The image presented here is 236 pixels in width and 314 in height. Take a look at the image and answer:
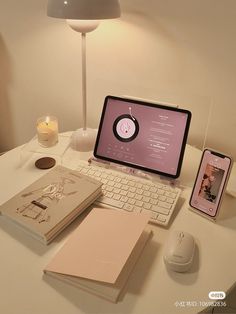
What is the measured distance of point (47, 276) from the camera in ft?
2.14

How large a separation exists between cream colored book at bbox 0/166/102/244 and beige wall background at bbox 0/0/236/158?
0.49 metres

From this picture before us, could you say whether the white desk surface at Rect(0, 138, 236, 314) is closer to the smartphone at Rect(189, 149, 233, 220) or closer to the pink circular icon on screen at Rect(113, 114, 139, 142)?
the smartphone at Rect(189, 149, 233, 220)

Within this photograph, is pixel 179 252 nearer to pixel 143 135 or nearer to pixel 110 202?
pixel 110 202

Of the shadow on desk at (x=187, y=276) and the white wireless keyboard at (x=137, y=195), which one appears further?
the white wireless keyboard at (x=137, y=195)

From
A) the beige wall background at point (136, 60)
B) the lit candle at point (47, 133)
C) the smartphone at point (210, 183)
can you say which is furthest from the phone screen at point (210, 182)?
the lit candle at point (47, 133)

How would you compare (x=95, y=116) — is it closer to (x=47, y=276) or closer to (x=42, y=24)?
(x=42, y=24)

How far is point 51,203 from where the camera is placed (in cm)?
79

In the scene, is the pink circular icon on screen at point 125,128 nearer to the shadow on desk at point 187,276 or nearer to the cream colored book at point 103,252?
the cream colored book at point 103,252

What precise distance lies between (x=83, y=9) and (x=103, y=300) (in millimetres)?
705

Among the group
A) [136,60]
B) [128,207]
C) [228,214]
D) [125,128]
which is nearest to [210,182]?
[228,214]

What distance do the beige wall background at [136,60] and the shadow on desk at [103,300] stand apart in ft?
2.12

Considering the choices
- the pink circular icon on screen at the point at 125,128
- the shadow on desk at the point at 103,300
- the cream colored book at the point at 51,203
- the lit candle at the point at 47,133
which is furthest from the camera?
the lit candle at the point at 47,133

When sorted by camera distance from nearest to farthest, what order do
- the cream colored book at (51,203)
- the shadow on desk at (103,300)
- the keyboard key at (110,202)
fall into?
the shadow on desk at (103,300) < the cream colored book at (51,203) < the keyboard key at (110,202)

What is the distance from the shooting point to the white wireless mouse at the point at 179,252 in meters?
0.66
